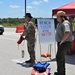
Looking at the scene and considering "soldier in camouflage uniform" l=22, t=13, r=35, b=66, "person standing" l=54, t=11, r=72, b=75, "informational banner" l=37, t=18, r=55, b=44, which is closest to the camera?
"person standing" l=54, t=11, r=72, b=75

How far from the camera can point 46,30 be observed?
10.7m

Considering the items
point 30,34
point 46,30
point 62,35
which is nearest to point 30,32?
point 30,34

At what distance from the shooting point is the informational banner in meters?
10.5

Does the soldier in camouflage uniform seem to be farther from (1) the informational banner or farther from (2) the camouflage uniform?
(1) the informational banner

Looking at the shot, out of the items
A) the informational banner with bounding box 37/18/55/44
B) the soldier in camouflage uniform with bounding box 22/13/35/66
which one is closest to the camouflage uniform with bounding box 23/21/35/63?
the soldier in camouflage uniform with bounding box 22/13/35/66

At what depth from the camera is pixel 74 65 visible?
9.84 metres

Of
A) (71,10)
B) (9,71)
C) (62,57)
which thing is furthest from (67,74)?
(71,10)

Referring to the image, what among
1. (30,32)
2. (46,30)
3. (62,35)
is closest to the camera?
(62,35)

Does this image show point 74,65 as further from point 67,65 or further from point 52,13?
point 52,13

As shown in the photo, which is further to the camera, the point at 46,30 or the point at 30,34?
the point at 46,30

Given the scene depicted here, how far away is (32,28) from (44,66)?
8.93 feet

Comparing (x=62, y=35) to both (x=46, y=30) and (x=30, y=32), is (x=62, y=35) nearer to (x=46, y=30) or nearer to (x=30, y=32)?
(x=30, y=32)

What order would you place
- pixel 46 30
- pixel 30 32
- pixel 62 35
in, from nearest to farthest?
pixel 62 35 < pixel 30 32 < pixel 46 30

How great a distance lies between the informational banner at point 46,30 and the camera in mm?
10484
